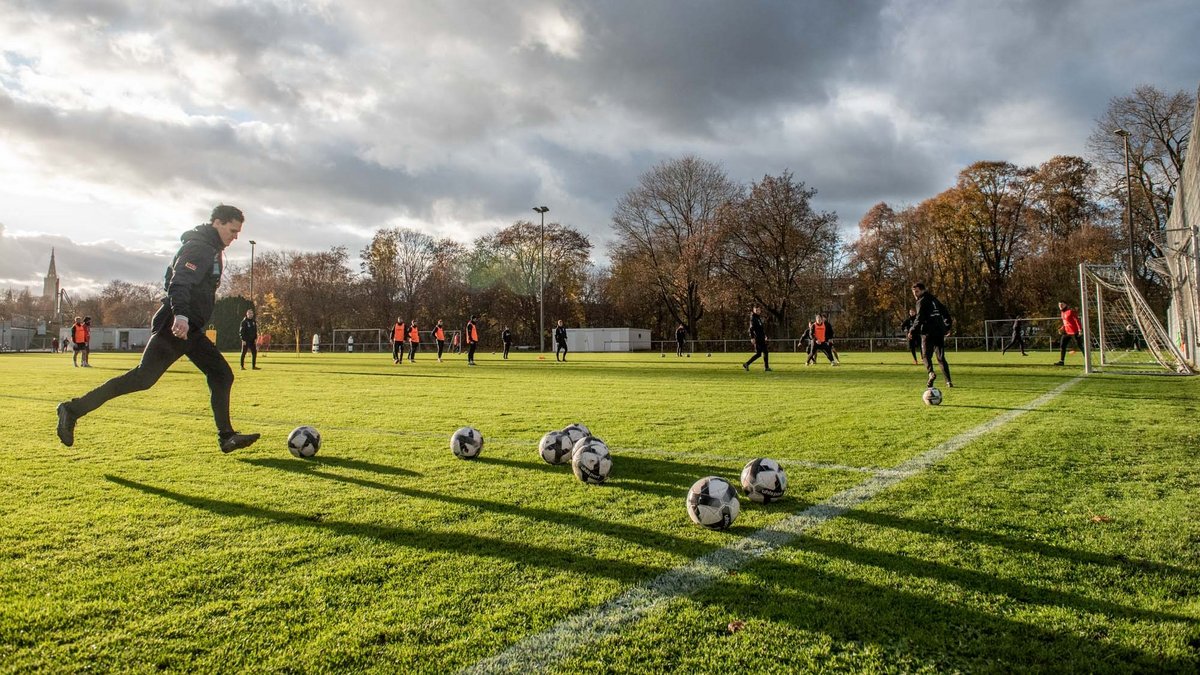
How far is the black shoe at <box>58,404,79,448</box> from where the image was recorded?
5.50 m

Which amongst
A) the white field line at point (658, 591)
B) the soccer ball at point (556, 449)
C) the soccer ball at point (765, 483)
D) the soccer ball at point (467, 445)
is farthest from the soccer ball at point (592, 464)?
the white field line at point (658, 591)

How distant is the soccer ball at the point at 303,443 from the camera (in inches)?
230

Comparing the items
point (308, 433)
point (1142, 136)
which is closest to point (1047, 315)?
point (1142, 136)

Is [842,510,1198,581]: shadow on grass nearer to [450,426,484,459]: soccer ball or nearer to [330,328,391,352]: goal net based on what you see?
[450,426,484,459]: soccer ball

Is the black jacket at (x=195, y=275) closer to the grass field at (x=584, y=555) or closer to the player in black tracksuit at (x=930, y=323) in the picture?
the grass field at (x=584, y=555)

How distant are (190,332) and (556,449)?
3.42 meters

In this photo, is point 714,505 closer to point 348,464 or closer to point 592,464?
point 592,464

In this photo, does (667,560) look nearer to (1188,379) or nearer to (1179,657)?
(1179,657)

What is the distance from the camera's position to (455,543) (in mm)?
3428

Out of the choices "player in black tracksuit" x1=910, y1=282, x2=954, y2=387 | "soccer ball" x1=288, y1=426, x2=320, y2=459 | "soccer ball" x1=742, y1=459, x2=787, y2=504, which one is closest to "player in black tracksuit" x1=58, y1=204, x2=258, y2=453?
"soccer ball" x1=288, y1=426, x2=320, y2=459

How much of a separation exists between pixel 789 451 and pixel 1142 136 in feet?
130

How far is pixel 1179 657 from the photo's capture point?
2.21 metres

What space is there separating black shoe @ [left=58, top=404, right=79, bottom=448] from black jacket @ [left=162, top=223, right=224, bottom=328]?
1.18 m

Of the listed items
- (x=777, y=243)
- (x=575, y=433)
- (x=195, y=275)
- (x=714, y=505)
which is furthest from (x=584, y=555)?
(x=777, y=243)
